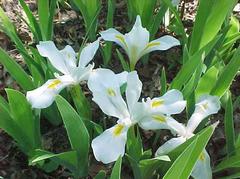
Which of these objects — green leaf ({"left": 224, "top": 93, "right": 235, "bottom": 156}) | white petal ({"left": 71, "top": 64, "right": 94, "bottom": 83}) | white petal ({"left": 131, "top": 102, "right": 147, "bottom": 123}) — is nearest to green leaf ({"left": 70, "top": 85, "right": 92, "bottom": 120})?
white petal ({"left": 71, "top": 64, "right": 94, "bottom": 83})

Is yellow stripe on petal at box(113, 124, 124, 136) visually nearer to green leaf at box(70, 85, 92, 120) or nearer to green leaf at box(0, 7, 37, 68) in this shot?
green leaf at box(70, 85, 92, 120)

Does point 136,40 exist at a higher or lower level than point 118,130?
higher

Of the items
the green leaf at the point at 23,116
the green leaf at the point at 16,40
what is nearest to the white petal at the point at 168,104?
the green leaf at the point at 23,116

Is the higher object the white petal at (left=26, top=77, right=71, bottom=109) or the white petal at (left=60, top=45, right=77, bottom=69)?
the white petal at (left=60, top=45, right=77, bottom=69)

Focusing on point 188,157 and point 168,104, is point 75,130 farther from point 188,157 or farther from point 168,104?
point 188,157


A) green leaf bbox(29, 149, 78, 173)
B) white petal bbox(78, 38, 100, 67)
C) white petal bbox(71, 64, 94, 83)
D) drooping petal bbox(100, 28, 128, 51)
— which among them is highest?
drooping petal bbox(100, 28, 128, 51)

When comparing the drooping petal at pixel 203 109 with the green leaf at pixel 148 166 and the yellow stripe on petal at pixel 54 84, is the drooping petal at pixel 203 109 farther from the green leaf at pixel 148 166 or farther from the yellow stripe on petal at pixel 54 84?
the yellow stripe on petal at pixel 54 84

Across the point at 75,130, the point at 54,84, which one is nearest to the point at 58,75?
the point at 54,84

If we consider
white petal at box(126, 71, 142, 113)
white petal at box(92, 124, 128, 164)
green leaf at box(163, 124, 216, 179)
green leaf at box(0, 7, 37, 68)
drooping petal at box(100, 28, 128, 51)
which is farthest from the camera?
green leaf at box(0, 7, 37, 68)
